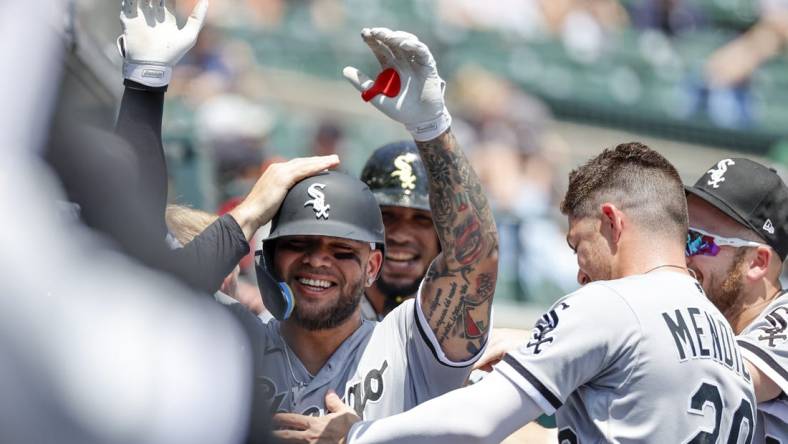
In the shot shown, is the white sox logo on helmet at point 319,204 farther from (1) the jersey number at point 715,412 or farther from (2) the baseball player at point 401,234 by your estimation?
(1) the jersey number at point 715,412

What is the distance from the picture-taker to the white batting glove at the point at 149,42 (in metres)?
3.03

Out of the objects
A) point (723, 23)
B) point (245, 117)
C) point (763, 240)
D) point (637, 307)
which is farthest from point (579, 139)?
point (637, 307)

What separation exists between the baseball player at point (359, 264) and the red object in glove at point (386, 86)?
0.02 metres

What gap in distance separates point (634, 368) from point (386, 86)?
101 cm

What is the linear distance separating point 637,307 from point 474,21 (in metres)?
10.5

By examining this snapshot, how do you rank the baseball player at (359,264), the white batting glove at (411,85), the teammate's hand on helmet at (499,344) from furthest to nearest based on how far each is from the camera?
the teammate's hand on helmet at (499,344)
the baseball player at (359,264)
the white batting glove at (411,85)

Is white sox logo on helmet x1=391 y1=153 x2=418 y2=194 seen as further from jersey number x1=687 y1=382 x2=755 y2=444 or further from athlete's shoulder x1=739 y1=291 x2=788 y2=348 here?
jersey number x1=687 y1=382 x2=755 y2=444

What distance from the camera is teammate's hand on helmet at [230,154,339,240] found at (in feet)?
10.5

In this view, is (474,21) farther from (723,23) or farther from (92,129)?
(92,129)

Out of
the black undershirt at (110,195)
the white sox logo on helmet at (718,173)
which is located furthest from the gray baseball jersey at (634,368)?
the black undershirt at (110,195)

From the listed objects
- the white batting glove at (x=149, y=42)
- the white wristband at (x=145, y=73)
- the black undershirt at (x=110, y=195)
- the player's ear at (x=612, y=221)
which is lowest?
the player's ear at (x=612, y=221)

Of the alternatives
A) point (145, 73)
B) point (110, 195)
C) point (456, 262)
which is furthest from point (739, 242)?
point (110, 195)

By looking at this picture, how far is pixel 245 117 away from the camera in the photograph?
970 cm

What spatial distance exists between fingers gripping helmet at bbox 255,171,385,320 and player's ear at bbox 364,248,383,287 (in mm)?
42
